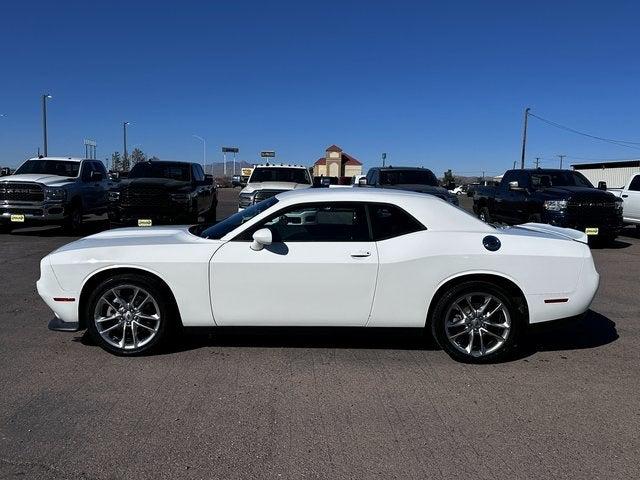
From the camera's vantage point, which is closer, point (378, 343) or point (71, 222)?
point (378, 343)

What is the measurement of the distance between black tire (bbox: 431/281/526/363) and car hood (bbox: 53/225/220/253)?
6.89 ft

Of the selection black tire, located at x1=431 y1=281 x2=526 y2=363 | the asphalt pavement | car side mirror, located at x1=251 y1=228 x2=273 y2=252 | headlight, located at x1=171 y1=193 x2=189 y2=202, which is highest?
headlight, located at x1=171 y1=193 x2=189 y2=202

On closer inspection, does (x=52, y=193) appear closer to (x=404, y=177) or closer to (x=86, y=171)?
(x=86, y=171)

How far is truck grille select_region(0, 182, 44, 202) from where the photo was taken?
13906mm

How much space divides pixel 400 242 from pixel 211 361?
1924 mm

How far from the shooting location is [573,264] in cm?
500

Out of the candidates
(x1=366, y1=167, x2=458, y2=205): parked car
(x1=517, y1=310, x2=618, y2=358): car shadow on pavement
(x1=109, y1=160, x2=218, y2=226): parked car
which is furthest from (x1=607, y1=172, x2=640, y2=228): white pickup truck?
(x1=109, y1=160, x2=218, y2=226): parked car

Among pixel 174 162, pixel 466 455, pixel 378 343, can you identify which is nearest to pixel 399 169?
pixel 174 162

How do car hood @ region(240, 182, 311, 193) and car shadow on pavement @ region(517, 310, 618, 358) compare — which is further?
car hood @ region(240, 182, 311, 193)

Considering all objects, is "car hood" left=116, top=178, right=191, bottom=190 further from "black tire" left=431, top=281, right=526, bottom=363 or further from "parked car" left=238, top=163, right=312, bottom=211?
"black tire" left=431, top=281, right=526, bottom=363

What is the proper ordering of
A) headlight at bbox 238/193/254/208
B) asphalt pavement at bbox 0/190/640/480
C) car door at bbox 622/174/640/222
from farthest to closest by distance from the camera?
A: car door at bbox 622/174/640/222, headlight at bbox 238/193/254/208, asphalt pavement at bbox 0/190/640/480

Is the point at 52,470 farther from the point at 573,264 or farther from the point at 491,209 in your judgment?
the point at 491,209

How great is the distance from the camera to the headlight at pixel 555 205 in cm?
1298

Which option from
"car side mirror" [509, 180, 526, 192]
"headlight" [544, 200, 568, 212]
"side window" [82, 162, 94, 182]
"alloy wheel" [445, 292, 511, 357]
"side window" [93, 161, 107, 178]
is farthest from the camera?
"side window" [93, 161, 107, 178]
